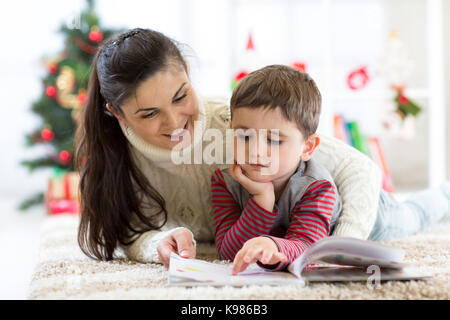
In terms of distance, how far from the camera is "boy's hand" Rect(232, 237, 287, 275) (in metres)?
0.89

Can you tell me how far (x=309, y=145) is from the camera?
112 centimetres

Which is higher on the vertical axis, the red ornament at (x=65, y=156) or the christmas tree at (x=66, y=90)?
the christmas tree at (x=66, y=90)

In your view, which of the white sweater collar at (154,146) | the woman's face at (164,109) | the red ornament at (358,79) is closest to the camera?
the woman's face at (164,109)

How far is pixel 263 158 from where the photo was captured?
105 centimetres

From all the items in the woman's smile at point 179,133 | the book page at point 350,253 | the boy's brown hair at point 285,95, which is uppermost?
the boy's brown hair at point 285,95

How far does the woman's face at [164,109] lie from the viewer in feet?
3.73

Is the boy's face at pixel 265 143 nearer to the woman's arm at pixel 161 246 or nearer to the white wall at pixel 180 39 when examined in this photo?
the woman's arm at pixel 161 246

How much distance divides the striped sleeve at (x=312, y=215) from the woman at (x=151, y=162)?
4.6 inches

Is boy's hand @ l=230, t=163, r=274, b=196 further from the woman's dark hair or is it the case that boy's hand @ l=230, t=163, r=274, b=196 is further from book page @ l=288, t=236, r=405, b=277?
the woman's dark hair

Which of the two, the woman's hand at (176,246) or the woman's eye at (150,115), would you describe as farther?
the woman's eye at (150,115)

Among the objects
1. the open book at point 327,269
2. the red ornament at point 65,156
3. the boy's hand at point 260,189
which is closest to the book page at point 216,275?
the open book at point 327,269

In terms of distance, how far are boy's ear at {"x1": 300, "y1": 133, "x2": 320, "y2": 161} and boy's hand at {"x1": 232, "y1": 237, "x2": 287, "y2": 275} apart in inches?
9.9

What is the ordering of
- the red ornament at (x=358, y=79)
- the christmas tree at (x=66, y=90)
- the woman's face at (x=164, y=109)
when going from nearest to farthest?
the woman's face at (x=164, y=109) → the christmas tree at (x=66, y=90) → the red ornament at (x=358, y=79)

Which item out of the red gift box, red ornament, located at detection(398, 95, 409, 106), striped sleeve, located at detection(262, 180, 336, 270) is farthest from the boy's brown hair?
red ornament, located at detection(398, 95, 409, 106)
